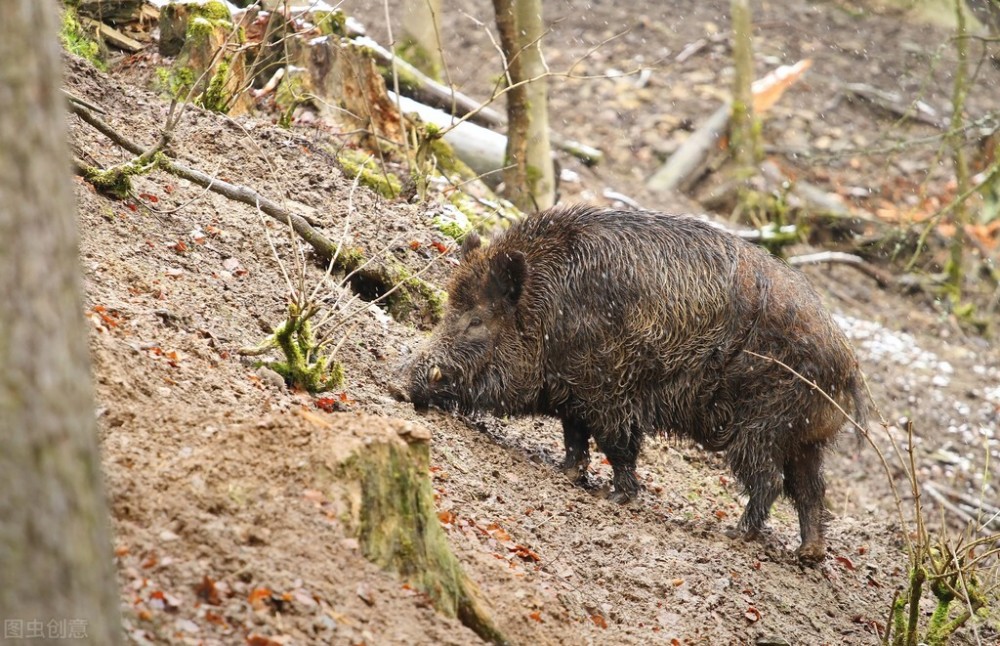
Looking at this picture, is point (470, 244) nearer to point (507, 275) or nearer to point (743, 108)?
point (507, 275)

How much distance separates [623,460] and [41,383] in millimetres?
5776

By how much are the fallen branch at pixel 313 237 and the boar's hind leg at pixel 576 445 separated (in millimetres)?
1622

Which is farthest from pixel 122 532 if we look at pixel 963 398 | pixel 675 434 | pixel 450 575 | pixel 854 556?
pixel 963 398

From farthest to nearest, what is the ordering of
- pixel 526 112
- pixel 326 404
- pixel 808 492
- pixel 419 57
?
pixel 419 57, pixel 526 112, pixel 808 492, pixel 326 404

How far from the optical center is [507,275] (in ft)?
27.4

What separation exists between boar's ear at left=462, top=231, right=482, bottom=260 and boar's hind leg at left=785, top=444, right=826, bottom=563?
2.80 m

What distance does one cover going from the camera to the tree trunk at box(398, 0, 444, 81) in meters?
15.7

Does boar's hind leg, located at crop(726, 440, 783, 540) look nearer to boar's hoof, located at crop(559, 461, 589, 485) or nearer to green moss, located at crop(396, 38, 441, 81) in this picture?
boar's hoof, located at crop(559, 461, 589, 485)

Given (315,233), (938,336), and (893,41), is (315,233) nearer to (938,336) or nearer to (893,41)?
(938,336)

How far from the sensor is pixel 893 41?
89.2 feet

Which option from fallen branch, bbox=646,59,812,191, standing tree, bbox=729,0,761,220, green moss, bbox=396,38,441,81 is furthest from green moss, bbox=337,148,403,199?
standing tree, bbox=729,0,761,220

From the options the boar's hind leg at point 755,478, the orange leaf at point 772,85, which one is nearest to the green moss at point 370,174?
the boar's hind leg at point 755,478

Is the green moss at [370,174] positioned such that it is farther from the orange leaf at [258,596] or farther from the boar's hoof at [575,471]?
the orange leaf at [258,596]

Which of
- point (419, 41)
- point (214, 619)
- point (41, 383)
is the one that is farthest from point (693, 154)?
point (41, 383)
